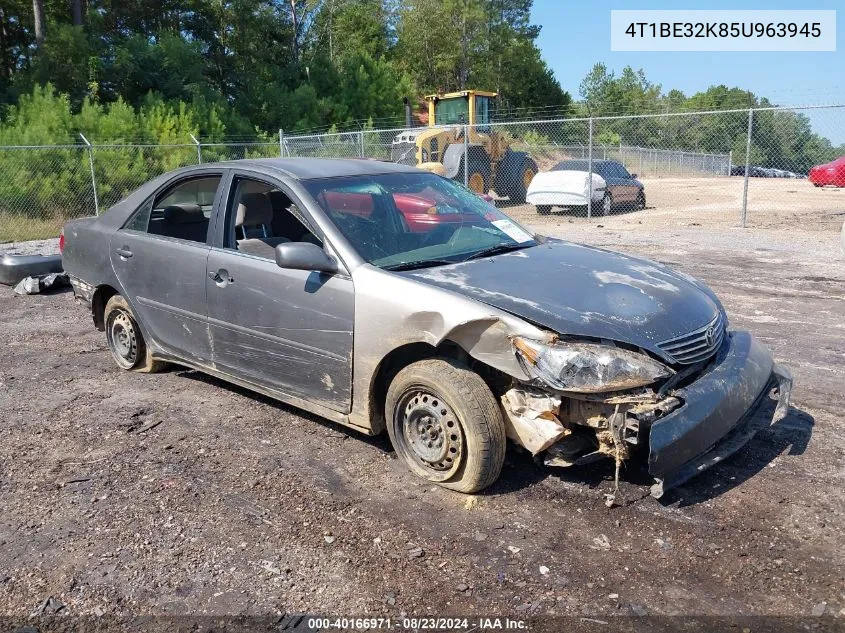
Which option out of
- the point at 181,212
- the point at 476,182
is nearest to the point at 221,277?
the point at 181,212

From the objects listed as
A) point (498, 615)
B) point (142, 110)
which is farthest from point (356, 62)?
point (498, 615)

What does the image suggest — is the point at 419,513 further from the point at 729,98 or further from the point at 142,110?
the point at 729,98

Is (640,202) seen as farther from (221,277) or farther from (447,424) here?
(447,424)

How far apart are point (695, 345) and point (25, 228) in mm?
15978

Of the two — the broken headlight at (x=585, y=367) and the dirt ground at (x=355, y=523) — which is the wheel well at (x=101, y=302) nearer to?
the dirt ground at (x=355, y=523)

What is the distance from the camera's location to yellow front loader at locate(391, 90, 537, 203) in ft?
61.8

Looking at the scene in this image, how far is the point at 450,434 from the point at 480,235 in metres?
1.44

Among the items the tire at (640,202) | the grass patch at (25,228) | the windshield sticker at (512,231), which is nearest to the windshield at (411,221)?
the windshield sticker at (512,231)

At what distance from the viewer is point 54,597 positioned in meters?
2.80

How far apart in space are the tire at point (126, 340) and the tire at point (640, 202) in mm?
16351

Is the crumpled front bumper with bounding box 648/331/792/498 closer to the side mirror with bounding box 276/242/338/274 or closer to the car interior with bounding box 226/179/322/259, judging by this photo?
the side mirror with bounding box 276/242/338/274

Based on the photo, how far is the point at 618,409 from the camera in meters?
3.09

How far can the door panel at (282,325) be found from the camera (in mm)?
3794

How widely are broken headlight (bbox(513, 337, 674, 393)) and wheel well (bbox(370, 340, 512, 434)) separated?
1.08 feet
